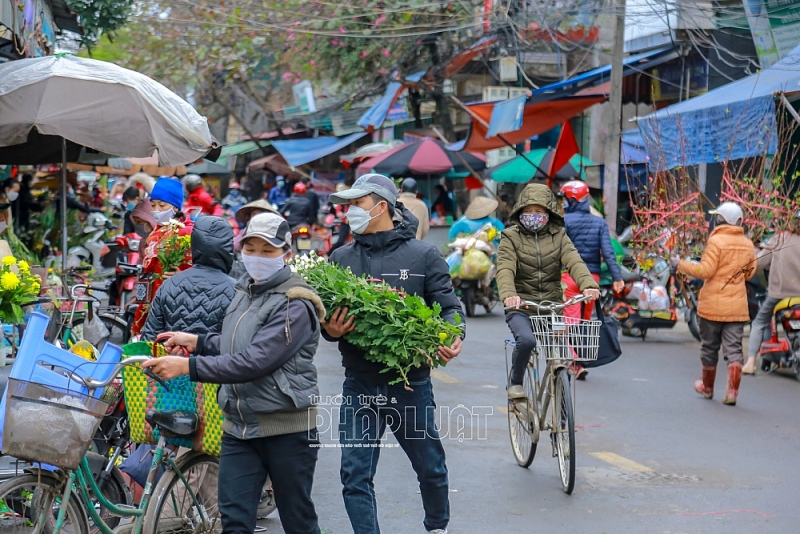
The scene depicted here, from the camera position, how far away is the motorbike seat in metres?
10.3

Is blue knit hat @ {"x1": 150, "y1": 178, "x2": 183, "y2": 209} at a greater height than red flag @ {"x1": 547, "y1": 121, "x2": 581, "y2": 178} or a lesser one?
lesser

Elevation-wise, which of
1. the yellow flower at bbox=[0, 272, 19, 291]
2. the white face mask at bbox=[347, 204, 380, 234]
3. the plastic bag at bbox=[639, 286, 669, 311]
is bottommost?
the plastic bag at bbox=[639, 286, 669, 311]

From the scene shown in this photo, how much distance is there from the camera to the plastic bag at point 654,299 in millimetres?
13047

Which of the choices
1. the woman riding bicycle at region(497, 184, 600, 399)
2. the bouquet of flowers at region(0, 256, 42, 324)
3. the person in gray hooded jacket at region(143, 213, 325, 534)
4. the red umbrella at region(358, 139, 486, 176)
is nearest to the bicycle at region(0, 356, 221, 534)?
the person in gray hooded jacket at region(143, 213, 325, 534)

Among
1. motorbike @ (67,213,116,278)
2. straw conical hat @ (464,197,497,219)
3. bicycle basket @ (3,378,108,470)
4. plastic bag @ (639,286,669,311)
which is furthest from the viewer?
straw conical hat @ (464,197,497,219)

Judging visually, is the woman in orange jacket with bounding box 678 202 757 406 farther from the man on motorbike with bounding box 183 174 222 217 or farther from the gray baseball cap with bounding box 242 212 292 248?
the man on motorbike with bounding box 183 174 222 217

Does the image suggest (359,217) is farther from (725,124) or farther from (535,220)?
(725,124)

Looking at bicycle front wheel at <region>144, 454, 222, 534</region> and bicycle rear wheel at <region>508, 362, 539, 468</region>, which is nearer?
bicycle front wheel at <region>144, 454, 222, 534</region>

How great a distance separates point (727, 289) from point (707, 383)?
98 cm

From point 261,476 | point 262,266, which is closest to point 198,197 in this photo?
point 262,266

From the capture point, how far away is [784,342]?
10.6 m

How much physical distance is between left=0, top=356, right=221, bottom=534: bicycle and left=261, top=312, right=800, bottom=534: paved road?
1.05 m

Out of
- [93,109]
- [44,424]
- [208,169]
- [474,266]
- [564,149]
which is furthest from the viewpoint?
[208,169]

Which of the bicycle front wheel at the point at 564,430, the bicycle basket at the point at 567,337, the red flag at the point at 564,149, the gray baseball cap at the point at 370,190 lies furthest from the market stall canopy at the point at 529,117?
the gray baseball cap at the point at 370,190
